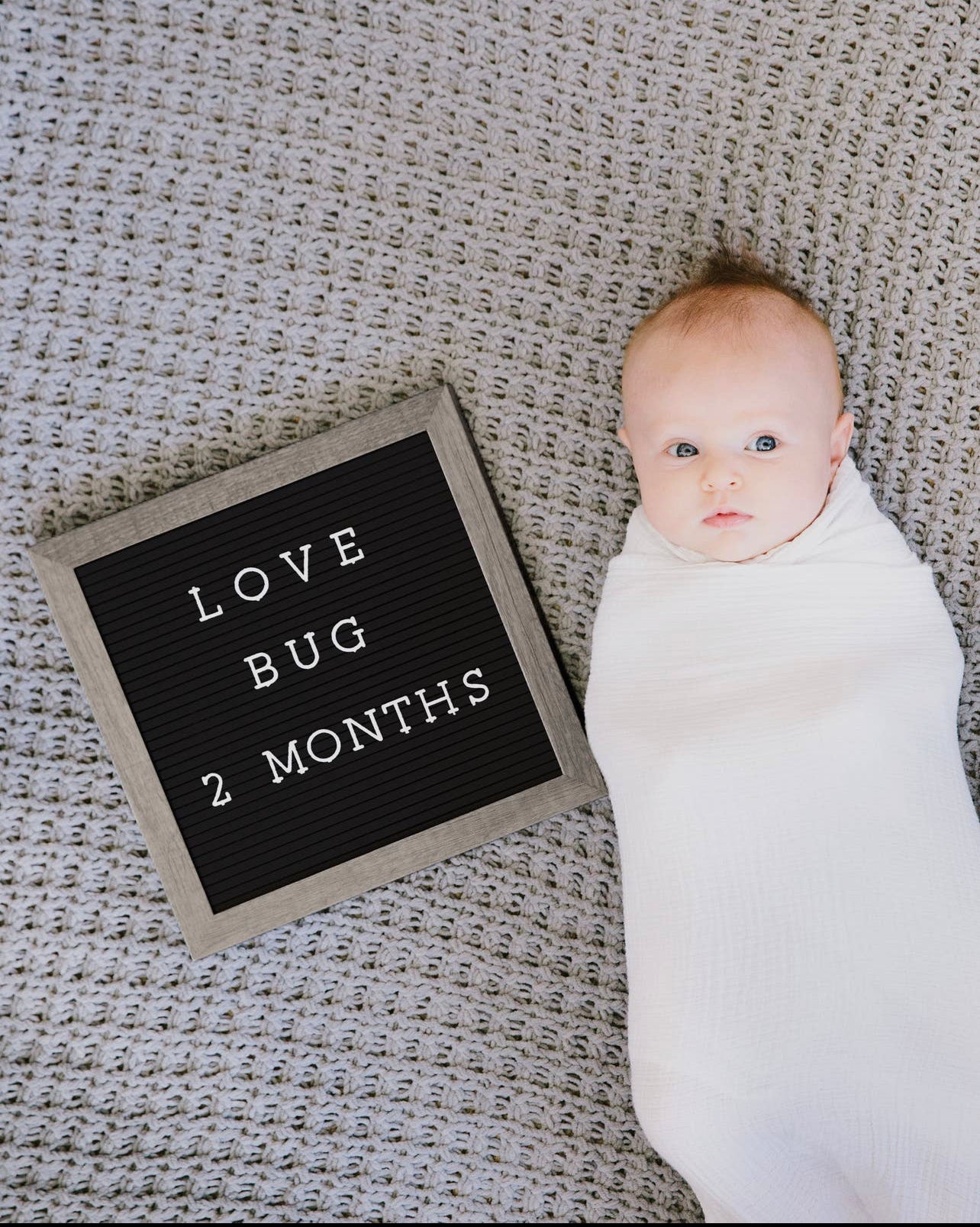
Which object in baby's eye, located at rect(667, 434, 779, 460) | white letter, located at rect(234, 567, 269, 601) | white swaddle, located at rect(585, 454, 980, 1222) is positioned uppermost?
white letter, located at rect(234, 567, 269, 601)

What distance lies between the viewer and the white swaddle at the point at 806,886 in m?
0.87

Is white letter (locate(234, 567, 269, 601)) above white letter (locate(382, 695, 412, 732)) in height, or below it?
above

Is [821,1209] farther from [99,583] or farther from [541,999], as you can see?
[99,583]

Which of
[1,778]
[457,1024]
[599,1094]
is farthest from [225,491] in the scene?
[599,1094]

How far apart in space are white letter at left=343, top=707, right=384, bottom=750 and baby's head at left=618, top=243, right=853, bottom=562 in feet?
1.27

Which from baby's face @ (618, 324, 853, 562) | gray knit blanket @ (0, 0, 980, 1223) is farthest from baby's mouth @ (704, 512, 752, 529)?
gray knit blanket @ (0, 0, 980, 1223)

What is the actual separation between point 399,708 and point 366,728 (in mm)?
45

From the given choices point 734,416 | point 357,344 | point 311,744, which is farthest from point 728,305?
point 311,744

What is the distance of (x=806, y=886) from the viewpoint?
887mm

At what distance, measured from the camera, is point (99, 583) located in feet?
3.48

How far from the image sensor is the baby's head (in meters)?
0.91

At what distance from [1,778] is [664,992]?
Answer: 770mm

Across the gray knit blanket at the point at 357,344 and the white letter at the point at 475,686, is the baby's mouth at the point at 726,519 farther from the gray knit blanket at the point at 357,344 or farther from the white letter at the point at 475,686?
the white letter at the point at 475,686

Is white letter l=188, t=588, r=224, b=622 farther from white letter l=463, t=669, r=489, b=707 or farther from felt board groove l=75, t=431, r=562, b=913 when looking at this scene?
white letter l=463, t=669, r=489, b=707
